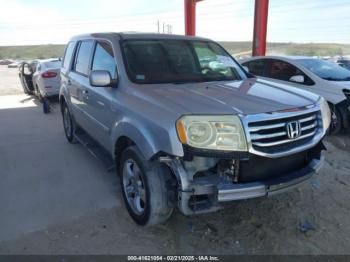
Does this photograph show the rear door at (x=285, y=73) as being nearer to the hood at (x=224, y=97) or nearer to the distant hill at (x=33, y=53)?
the hood at (x=224, y=97)

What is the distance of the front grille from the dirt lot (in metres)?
0.93

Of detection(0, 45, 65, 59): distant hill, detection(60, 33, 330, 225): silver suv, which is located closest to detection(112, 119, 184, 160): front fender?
detection(60, 33, 330, 225): silver suv

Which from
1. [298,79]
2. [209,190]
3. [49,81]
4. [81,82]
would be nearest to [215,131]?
[209,190]

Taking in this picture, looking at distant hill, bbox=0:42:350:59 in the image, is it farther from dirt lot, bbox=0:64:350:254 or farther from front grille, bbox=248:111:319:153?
front grille, bbox=248:111:319:153

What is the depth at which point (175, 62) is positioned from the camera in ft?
12.2

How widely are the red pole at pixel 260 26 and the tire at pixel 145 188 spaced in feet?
26.4

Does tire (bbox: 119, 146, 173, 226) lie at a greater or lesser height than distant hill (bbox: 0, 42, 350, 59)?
greater

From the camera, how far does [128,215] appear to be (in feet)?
11.4

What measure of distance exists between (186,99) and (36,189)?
2497mm

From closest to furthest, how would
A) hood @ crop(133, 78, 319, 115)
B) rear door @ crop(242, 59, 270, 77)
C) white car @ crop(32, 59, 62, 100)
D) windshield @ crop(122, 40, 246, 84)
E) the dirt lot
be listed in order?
hood @ crop(133, 78, 319, 115)
the dirt lot
windshield @ crop(122, 40, 246, 84)
rear door @ crop(242, 59, 270, 77)
white car @ crop(32, 59, 62, 100)

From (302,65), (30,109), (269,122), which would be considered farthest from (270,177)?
(30,109)

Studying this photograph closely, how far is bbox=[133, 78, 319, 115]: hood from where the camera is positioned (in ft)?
8.66

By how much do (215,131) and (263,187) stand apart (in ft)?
2.02

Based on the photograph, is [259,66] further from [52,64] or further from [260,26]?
[52,64]
